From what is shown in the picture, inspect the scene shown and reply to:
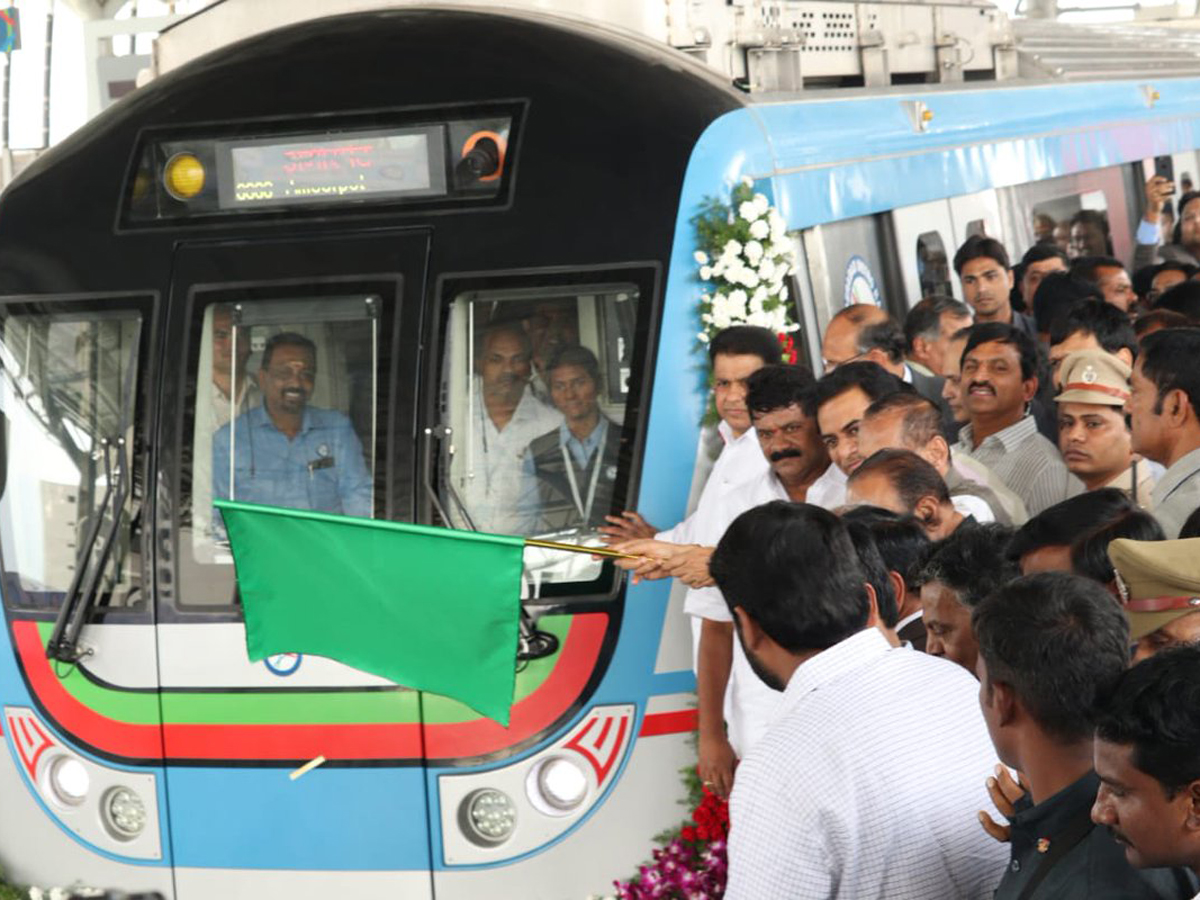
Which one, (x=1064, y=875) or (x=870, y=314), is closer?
(x=1064, y=875)

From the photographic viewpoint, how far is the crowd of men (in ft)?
8.90

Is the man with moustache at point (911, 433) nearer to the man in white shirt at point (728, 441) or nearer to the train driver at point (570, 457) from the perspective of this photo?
the man in white shirt at point (728, 441)

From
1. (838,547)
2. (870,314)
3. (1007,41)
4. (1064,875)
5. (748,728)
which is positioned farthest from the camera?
(1007,41)

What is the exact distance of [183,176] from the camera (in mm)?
6180

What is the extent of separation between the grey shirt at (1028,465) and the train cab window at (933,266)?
55.0 inches

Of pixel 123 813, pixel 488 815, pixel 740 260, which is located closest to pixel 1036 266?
pixel 740 260

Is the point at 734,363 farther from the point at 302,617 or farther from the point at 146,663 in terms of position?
the point at 146,663

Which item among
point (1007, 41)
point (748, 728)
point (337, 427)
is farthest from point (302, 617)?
point (1007, 41)

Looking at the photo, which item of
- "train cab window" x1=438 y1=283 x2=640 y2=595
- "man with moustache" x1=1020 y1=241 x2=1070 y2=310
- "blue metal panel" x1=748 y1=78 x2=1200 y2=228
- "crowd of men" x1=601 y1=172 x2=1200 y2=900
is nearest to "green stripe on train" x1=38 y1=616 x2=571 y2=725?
"train cab window" x1=438 y1=283 x2=640 y2=595

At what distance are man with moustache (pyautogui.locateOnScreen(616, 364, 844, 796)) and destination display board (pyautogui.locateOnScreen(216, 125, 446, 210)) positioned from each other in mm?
1236

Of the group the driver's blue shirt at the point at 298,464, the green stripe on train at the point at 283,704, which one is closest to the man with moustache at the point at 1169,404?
the green stripe on train at the point at 283,704

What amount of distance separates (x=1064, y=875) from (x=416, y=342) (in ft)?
11.3

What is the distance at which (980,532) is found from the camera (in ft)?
12.7

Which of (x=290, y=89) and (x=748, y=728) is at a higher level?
(x=290, y=89)
